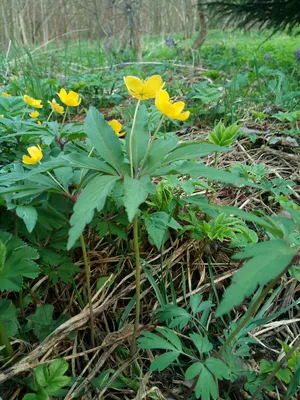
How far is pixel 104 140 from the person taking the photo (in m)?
A: 0.71

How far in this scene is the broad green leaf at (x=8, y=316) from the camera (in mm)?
801

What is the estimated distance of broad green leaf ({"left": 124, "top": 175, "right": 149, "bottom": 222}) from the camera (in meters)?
0.56

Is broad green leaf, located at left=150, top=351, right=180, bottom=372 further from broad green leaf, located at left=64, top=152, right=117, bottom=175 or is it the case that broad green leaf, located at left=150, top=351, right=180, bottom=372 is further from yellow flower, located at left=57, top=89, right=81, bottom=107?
yellow flower, located at left=57, top=89, right=81, bottom=107

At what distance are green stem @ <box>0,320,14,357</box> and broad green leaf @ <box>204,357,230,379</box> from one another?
426 mm

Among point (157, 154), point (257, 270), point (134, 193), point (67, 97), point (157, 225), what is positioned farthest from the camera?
point (67, 97)

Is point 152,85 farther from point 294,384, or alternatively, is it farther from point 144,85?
point 294,384

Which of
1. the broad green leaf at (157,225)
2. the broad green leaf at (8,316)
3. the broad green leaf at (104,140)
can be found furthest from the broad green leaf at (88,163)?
the broad green leaf at (8,316)

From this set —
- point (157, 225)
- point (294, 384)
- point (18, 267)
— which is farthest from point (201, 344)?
point (18, 267)

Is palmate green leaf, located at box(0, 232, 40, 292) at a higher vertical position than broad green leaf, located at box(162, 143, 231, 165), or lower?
lower

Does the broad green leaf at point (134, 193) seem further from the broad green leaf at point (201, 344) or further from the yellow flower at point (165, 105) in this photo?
the broad green leaf at point (201, 344)

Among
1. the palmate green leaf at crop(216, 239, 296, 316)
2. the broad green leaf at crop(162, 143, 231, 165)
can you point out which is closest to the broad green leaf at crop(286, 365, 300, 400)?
the palmate green leaf at crop(216, 239, 296, 316)

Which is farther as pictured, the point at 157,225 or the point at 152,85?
the point at 157,225

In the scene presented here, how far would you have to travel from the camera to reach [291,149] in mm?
1693

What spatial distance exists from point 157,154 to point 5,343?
0.52 m
